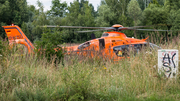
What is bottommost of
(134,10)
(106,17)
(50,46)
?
(50,46)

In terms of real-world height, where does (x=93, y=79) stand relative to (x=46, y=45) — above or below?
below

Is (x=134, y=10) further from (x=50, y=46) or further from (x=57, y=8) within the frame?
(x=50, y=46)

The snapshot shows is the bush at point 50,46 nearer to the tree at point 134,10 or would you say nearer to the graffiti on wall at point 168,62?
the graffiti on wall at point 168,62

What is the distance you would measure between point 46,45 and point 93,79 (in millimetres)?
3160

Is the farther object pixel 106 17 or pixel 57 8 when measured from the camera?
pixel 57 8

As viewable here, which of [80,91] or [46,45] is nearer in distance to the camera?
[80,91]

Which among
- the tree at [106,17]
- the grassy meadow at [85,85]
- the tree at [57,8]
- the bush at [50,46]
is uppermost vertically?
the tree at [57,8]

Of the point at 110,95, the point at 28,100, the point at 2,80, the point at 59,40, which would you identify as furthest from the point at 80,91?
the point at 59,40

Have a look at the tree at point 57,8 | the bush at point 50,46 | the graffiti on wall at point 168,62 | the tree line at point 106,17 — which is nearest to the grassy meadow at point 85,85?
the graffiti on wall at point 168,62

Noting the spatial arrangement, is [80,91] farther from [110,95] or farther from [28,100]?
[28,100]

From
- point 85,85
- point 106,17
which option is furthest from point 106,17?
point 85,85

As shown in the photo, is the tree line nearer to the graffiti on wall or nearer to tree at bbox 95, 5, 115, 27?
tree at bbox 95, 5, 115, 27

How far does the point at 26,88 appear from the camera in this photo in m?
4.48

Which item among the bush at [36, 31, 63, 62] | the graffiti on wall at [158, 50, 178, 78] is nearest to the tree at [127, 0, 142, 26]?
the bush at [36, 31, 63, 62]
